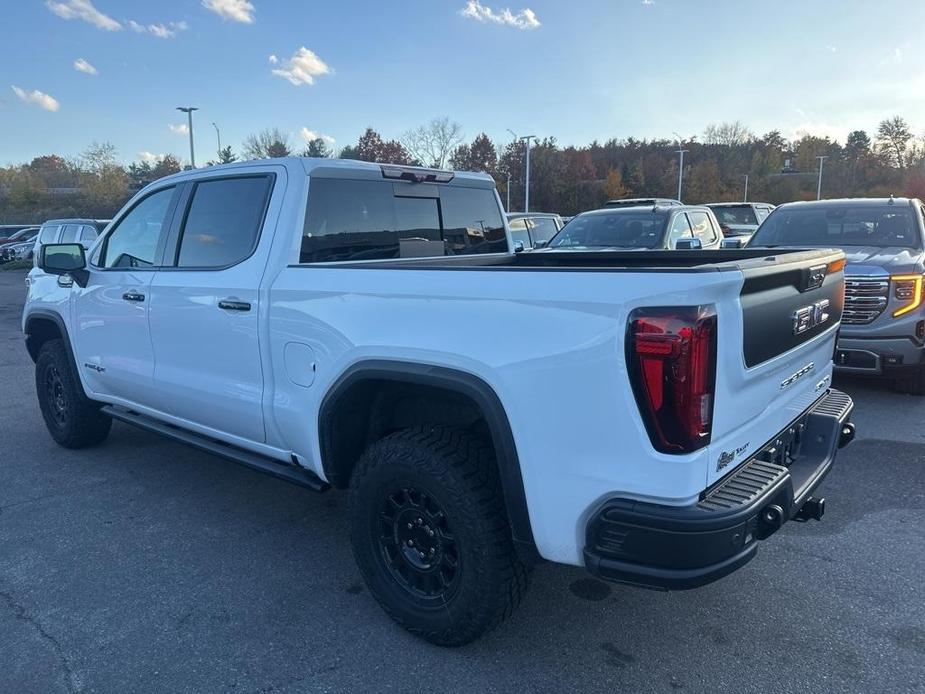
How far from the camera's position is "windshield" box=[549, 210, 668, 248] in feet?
30.3

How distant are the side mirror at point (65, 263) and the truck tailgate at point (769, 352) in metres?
4.26

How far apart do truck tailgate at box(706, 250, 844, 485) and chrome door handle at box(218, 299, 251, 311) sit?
227 cm

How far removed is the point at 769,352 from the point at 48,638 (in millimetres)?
3186

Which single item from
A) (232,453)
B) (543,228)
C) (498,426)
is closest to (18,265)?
(543,228)

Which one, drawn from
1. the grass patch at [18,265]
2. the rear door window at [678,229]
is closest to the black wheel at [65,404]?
the rear door window at [678,229]

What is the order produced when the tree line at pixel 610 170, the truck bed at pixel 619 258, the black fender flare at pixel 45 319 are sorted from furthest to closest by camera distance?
the tree line at pixel 610 170 → the black fender flare at pixel 45 319 → the truck bed at pixel 619 258

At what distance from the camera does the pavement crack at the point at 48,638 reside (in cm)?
260

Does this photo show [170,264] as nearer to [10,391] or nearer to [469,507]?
→ [469,507]

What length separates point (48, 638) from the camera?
288 centimetres

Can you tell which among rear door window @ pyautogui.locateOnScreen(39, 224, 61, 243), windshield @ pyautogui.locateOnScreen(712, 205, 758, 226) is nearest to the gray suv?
windshield @ pyautogui.locateOnScreen(712, 205, 758, 226)

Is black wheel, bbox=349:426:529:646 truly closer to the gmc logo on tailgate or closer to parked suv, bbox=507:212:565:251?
the gmc logo on tailgate

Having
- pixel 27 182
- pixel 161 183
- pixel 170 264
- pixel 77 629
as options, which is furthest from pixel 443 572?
pixel 27 182

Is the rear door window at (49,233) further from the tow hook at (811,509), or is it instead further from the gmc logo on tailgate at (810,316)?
the tow hook at (811,509)

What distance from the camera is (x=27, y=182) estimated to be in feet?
191
